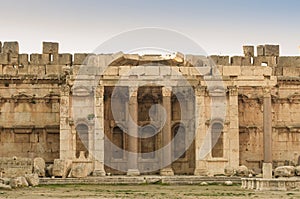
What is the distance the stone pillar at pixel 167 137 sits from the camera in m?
50.2

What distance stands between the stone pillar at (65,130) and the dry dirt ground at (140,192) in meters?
6.83

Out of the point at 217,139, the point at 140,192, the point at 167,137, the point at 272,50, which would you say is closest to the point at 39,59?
the point at 167,137

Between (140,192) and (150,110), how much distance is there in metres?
16.6

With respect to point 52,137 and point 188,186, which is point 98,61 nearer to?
point 52,137

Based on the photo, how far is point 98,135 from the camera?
162ft

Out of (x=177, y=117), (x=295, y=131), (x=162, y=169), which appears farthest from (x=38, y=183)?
(x=295, y=131)

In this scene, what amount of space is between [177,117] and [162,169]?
443 cm

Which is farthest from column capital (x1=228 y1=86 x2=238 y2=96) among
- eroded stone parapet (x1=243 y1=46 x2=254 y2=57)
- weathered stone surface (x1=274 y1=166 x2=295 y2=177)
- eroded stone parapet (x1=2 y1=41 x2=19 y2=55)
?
eroded stone parapet (x1=2 y1=41 x2=19 y2=55)

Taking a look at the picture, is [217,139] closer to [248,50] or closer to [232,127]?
[232,127]

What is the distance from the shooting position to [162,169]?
5056 centimetres

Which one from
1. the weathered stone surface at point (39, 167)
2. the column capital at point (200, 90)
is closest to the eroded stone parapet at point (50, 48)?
the weathered stone surface at point (39, 167)

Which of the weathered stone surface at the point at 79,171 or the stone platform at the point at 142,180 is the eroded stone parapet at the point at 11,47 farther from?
the stone platform at the point at 142,180

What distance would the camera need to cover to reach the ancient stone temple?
1960 inches

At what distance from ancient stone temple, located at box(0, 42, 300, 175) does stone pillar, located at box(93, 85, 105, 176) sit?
6 centimetres
